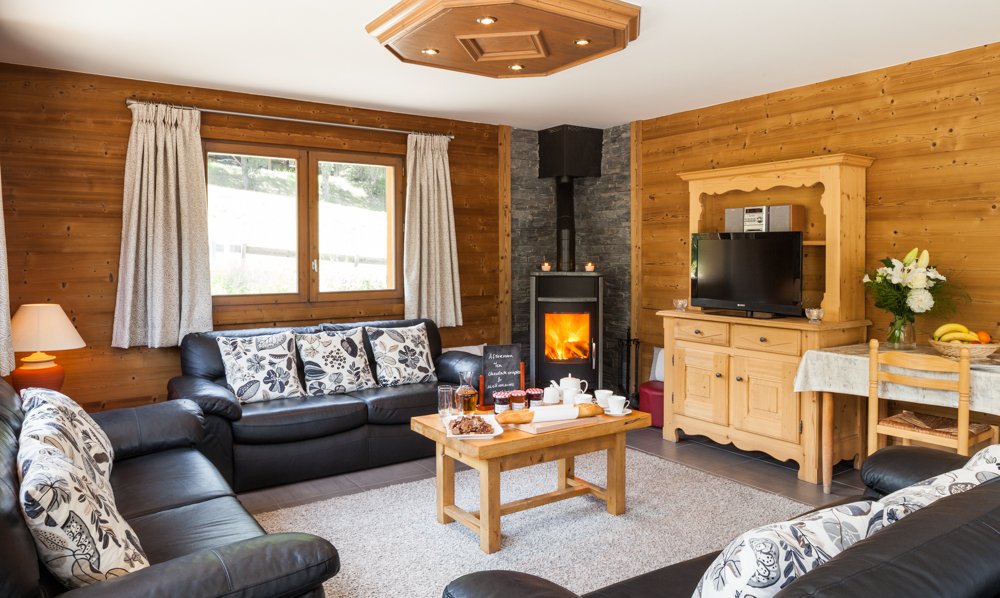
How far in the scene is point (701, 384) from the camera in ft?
16.0

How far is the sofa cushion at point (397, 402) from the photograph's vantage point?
4402mm

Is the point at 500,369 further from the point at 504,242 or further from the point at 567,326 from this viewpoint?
the point at 504,242

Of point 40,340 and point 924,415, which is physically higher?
point 40,340

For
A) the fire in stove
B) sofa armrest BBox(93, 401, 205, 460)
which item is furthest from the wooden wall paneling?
sofa armrest BBox(93, 401, 205, 460)

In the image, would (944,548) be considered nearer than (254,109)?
Yes

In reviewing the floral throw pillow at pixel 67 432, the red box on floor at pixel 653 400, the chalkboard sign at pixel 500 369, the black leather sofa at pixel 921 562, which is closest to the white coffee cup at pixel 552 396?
the chalkboard sign at pixel 500 369

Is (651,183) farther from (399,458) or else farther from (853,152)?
(399,458)

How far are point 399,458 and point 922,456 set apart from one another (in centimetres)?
296

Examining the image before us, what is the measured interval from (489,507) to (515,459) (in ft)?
0.81

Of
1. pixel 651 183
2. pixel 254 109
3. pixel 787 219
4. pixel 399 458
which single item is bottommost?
pixel 399 458

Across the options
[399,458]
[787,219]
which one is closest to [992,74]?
[787,219]

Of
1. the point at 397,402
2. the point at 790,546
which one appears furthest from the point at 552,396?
the point at 790,546

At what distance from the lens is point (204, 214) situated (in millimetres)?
4781

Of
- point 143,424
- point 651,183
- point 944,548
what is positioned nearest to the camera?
point 944,548
